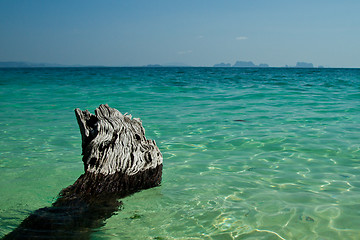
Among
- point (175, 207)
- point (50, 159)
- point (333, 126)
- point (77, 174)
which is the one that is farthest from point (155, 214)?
point (333, 126)

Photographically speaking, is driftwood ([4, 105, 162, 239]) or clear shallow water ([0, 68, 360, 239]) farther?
clear shallow water ([0, 68, 360, 239])

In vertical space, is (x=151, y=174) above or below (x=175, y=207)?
above

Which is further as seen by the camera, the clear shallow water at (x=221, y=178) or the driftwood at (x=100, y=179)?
the clear shallow water at (x=221, y=178)

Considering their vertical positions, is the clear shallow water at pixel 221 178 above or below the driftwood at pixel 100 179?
below

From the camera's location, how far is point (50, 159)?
5.14 metres

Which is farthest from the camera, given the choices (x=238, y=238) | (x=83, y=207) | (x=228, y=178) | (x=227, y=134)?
(x=227, y=134)

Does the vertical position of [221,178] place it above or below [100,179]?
below

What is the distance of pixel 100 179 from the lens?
3223 mm

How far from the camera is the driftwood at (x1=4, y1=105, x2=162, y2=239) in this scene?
2680mm

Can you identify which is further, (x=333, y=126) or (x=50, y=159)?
(x=333, y=126)

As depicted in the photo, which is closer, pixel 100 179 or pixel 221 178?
pixel 100 179

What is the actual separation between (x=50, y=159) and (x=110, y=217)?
2543 mm

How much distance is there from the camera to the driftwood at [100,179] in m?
2.68

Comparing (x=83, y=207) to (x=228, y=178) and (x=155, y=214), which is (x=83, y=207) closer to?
(x=155, y=214)
